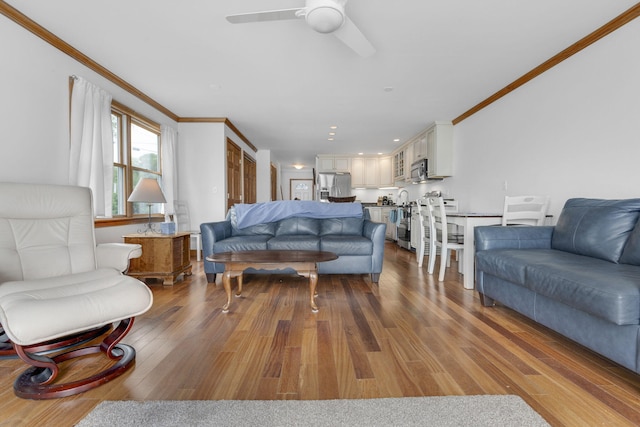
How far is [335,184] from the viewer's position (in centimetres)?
816

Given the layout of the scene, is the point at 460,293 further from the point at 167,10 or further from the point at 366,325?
the point at 167,10

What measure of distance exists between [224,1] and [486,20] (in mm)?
2116

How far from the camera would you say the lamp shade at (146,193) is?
10.4 ft

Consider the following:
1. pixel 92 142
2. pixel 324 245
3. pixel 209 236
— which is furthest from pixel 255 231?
pixel 92 142

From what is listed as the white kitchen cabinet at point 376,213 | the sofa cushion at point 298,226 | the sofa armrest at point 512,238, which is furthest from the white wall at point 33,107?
the white kitchen cabinet at point 376,213

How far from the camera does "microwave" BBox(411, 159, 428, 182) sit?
18.9 feet

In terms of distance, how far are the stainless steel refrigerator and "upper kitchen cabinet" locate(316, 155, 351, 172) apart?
24cm

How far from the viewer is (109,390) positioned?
1.35 metres

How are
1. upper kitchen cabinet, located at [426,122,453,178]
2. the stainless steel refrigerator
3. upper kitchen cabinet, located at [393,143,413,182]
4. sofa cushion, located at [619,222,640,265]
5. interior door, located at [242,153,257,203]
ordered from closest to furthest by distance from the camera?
sofa cushion, located at [619,222,640,265] < upper kitchen cabinet, located at [426,122,453,178] < upper kitchen cabinet, located at [393,143,413,182] < interior door, located at [242,153,257,203] < the stainless steel refrigerator

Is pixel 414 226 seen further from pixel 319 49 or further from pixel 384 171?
pixel 384 171

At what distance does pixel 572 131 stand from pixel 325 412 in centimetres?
347

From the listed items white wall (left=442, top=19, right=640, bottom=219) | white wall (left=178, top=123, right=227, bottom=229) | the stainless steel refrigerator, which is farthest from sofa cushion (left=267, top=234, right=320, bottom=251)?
the stainless steel refrigerator

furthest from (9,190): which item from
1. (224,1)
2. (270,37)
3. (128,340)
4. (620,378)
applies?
(620,378)

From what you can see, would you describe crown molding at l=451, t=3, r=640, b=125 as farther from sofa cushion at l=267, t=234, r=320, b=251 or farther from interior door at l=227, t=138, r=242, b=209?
interior door at l=227, t=138, r=242, b=209
